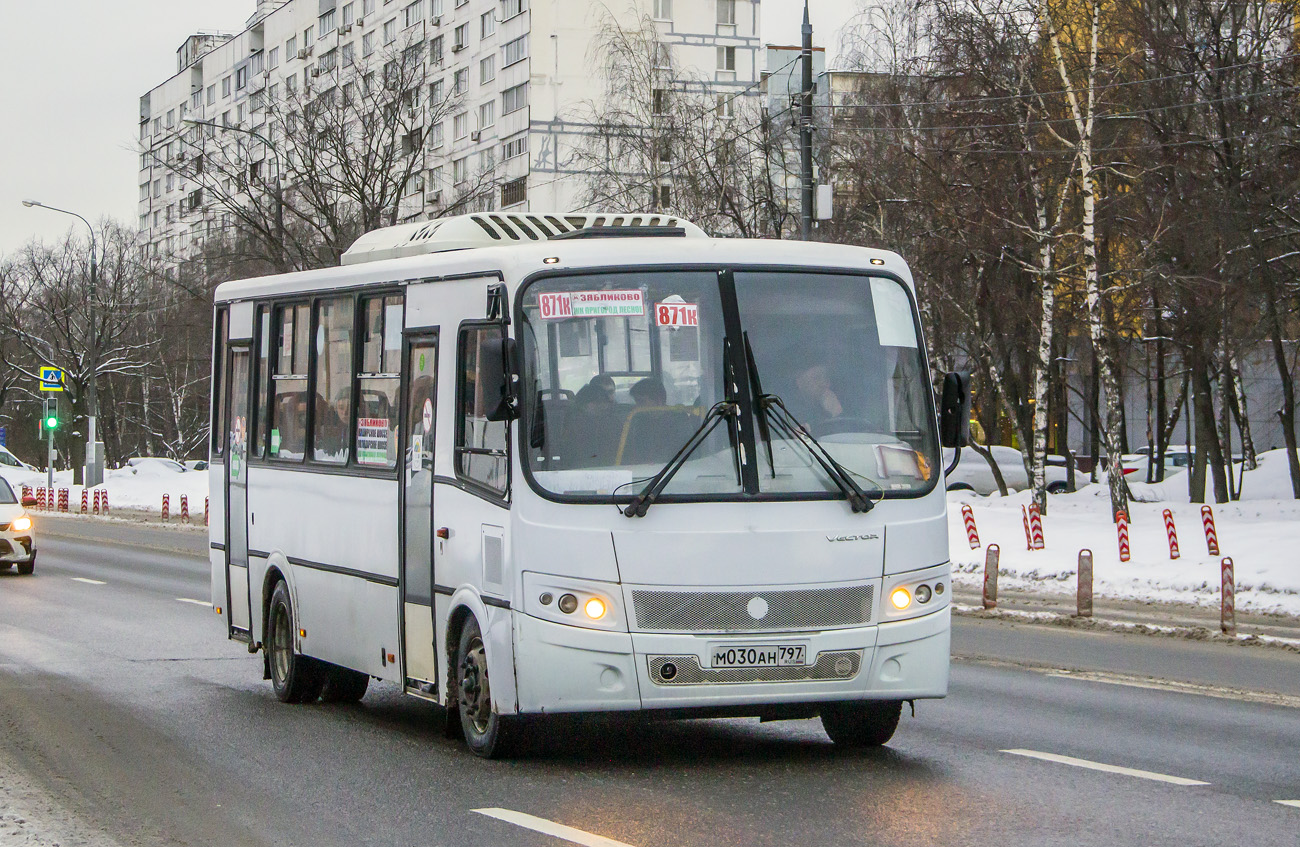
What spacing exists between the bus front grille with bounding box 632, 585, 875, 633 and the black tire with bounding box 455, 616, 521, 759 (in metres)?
0.93

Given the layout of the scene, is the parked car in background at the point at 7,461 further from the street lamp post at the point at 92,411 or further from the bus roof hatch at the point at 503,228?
the bus roof hatch at the point at 503,228

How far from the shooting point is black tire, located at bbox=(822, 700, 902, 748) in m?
9.03

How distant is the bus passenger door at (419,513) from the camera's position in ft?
31.2

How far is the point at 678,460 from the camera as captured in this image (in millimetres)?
8391

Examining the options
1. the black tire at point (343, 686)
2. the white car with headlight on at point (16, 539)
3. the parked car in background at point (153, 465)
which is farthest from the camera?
the parked car in background at point (153, 465)

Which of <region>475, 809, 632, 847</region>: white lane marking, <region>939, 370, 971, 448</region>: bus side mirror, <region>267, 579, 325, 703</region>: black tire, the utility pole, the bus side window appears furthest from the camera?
the utility pole

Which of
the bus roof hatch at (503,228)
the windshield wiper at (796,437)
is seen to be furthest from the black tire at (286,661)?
the windshield wiper at (796,437)

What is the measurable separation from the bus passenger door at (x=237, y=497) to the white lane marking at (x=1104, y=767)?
579cm

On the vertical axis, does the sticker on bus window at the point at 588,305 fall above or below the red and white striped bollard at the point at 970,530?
above

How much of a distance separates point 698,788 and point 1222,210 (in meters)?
23.9

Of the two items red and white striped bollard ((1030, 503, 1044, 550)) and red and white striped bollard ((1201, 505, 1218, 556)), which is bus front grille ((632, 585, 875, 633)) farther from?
red and white striped bollard ((1030, 503, 1044, 550))

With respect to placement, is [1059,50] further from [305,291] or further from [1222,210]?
[305,291]

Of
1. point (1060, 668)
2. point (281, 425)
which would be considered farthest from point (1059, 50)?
point (281, 425)

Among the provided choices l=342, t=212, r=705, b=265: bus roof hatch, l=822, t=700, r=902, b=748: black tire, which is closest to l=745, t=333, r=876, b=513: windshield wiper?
l=822, t=700, r=902, b=748: black tire
